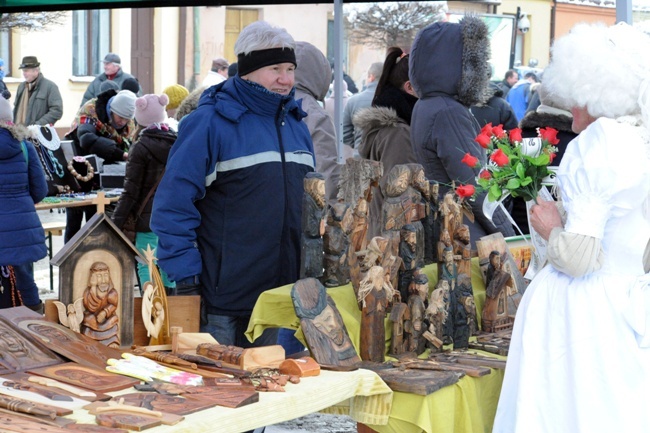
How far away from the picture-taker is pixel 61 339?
8.16 ft

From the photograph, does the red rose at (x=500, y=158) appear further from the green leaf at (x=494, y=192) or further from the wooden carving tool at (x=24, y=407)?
the wooden carving tool at (x=24, y=407)

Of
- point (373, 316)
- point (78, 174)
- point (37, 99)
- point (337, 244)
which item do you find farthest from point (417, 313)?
point (37, 99)

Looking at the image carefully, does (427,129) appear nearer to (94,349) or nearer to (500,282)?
(500,282)

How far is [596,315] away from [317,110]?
2201 mm

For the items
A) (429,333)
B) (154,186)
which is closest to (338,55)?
(154,186)

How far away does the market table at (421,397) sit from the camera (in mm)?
2662

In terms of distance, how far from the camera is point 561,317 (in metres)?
2.72

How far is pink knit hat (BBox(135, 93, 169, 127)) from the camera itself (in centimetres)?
545

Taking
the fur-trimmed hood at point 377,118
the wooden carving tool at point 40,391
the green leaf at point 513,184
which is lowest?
A: the wooden carving tool at point 40,391

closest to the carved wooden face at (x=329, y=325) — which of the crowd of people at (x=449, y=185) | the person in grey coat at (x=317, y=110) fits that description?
the crowd of people at (x=449, y=185)

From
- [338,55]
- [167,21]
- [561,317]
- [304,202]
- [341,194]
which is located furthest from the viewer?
[167,21]

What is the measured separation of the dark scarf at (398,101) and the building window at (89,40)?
13683mm

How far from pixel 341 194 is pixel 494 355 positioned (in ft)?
2.38

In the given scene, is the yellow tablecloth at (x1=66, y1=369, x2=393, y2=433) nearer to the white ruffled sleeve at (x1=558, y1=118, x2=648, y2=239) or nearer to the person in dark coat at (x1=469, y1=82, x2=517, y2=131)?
the white ruffled sleeve at (x1=558, y1=118, x2=648, y2=239)
